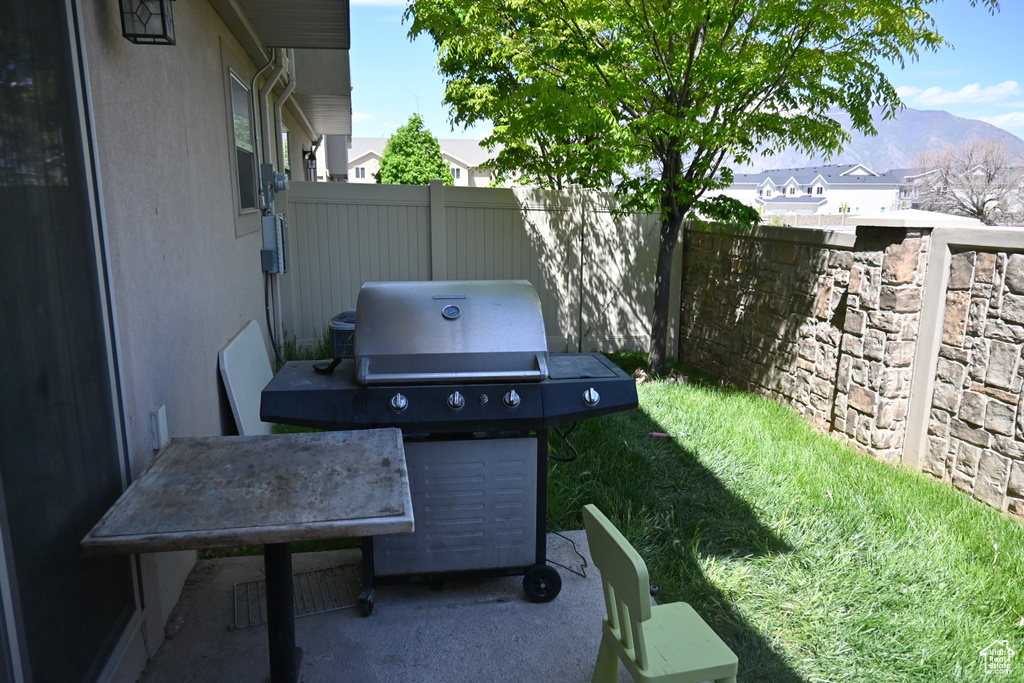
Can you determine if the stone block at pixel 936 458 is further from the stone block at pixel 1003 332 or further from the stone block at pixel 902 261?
the stone block at pixel 902 261

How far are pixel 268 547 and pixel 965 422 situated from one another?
4.22 m

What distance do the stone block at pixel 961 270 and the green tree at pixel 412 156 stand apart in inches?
1059

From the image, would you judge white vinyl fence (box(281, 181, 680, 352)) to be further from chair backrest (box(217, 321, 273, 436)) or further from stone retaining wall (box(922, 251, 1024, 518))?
stone retaining wall (box(922, 251, 1024, 518))

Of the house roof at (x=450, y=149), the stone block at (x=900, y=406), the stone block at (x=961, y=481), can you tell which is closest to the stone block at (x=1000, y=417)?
the stone block at (x=961, y=481)

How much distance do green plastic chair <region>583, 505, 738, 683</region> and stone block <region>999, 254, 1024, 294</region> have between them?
3.12m

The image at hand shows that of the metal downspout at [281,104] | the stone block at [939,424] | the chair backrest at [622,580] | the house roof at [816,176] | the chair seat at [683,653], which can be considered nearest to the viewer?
the chair backrest at [622,580]

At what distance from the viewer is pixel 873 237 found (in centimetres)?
499

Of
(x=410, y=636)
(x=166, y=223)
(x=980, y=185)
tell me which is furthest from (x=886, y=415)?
(x=980, y=185)

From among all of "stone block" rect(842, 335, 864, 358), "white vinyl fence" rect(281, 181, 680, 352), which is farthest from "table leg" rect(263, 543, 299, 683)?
"white vinyl fence" rect(281, 181, 680, 352)

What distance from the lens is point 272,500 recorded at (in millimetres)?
1937

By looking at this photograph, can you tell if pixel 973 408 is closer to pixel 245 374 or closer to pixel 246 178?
pixel 245 374

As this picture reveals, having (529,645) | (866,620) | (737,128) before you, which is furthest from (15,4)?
(737,128)

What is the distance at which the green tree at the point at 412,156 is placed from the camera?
3003 centimetres

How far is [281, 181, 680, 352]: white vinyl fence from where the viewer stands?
7266mm
